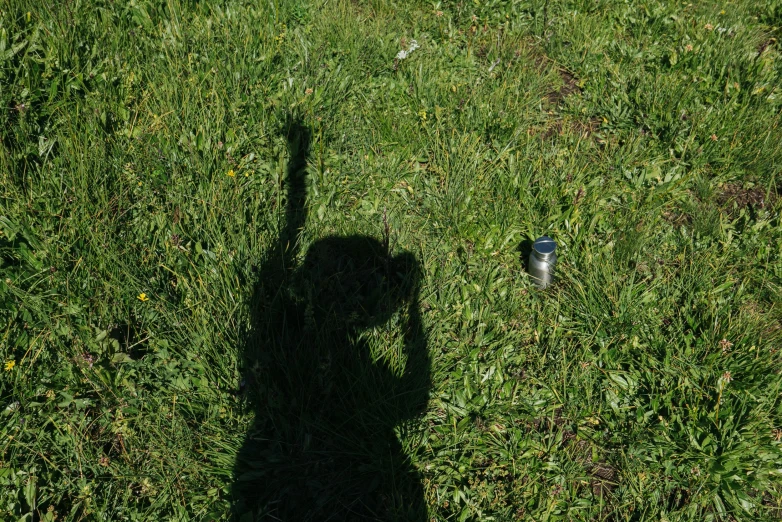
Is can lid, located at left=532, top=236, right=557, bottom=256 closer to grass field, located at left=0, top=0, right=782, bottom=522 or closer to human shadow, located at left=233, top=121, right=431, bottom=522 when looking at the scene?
grass field, located at left=0, top=0, right=782, bottom=522

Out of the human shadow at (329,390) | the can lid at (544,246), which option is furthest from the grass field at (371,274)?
the can lid at (544,246)

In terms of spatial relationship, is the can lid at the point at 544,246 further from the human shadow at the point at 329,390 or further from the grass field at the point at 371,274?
the human shadow at the point at 329,390

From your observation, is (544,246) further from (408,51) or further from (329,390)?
(408,51)

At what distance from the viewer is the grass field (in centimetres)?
275

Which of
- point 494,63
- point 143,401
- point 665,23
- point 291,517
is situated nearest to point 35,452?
point 143,401

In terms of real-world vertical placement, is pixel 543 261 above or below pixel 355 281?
above

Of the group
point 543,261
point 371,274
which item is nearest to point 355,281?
point 371,274

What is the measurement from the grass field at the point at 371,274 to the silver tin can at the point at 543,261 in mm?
79

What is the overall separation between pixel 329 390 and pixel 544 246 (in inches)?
57.1

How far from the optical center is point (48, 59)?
4.02m

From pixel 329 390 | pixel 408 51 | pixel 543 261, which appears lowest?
pixel 329 390

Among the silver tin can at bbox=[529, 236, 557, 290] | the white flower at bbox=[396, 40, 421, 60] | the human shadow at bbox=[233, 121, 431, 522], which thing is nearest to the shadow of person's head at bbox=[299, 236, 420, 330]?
the human shadow at bbox=[233, 121, 431, 522]

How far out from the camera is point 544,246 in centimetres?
340

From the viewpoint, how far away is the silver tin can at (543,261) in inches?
133
